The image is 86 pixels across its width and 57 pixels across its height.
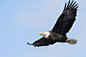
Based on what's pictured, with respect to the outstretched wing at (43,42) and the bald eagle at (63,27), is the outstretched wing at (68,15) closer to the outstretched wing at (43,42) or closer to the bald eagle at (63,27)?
the bald eagle at (63,27)

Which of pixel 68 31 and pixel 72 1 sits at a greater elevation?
pixel 72 1

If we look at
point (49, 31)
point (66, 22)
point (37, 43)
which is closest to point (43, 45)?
point (37, 43)

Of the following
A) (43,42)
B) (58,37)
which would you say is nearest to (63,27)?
(58,37)

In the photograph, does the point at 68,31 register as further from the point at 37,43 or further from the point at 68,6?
the point at 37,43

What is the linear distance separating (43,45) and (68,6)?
3457 mm

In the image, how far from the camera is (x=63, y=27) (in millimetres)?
16672

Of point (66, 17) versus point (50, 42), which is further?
point (50, 42)

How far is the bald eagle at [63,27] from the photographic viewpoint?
1623 centimetres

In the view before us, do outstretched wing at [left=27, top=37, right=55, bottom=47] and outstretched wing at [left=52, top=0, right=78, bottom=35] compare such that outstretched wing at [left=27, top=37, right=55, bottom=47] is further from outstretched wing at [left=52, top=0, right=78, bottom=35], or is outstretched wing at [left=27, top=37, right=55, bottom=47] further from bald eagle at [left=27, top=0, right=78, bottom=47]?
outstretched wing at [left=52, top=0, right=78, bottom=35]

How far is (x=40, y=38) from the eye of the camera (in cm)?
1805

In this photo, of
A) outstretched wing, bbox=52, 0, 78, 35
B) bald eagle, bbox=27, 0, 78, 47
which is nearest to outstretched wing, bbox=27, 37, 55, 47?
bald eagle, bbox=27, 0, 78, 47

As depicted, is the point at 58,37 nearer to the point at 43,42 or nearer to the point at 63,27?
the point at 63,27

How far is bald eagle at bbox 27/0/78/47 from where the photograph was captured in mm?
16234

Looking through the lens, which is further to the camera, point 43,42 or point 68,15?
point 43,42
